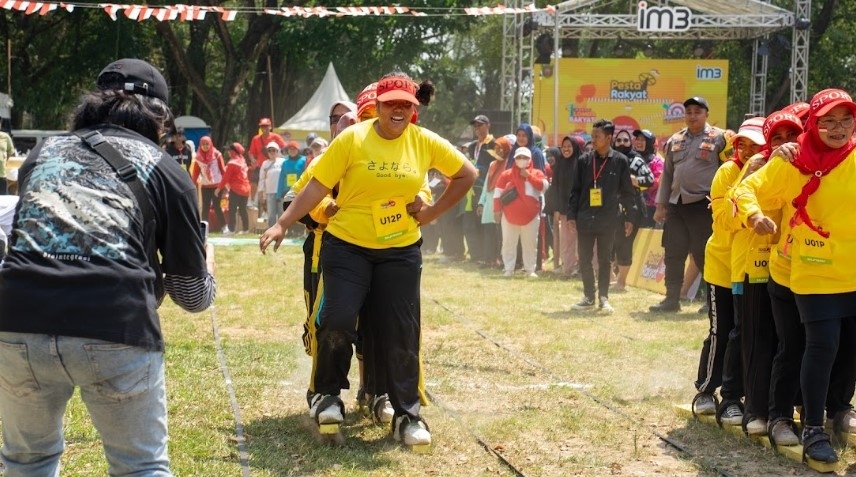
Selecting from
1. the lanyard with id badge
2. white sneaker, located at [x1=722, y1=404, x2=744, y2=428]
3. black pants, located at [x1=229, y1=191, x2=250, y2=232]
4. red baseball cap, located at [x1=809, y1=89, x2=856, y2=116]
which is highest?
red baseball cap, located at [x1=809, y1=89, x2=856, y2=116]

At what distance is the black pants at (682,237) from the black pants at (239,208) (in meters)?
13.5

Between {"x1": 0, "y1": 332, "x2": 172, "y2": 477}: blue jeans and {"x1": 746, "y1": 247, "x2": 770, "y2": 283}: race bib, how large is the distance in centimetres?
390

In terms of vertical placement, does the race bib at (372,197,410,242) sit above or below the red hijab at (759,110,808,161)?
below

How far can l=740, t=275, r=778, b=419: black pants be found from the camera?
261 inches

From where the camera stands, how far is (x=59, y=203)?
360 centimetres

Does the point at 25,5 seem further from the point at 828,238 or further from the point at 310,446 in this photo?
the point at 828,238

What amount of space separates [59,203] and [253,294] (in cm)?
1007

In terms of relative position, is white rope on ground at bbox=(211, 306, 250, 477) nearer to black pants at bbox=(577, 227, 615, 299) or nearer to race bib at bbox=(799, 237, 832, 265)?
race bib at bbox=(799, 237, 832, 265)

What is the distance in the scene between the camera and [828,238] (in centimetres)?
591

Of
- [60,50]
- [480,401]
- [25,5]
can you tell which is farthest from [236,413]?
[60,50]

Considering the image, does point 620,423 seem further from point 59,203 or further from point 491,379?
point 59,203

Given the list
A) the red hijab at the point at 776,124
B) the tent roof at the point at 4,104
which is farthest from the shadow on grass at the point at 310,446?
the tent roof at the point at 4,104

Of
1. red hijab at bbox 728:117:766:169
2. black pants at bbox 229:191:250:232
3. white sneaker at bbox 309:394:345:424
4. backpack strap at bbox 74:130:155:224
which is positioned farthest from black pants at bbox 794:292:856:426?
black pants at bbox 229:191:250:232

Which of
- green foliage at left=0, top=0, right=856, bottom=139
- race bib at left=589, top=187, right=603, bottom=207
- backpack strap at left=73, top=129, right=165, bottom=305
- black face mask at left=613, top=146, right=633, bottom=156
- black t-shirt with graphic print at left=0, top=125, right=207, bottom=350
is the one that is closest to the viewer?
black t-shirt with graphic print at left=0, top=125, right=207, bottom=350
